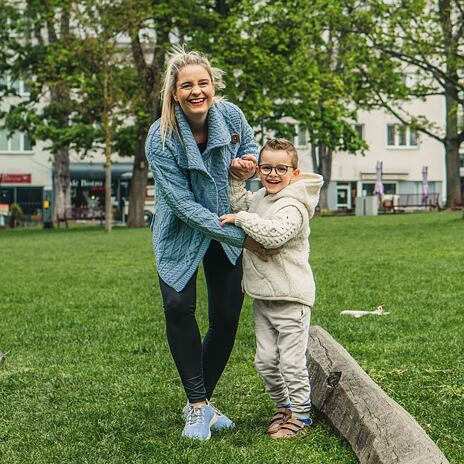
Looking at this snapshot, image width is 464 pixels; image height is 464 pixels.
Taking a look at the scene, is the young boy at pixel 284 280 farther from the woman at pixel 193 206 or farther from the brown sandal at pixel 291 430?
the woman at pixel 193 206

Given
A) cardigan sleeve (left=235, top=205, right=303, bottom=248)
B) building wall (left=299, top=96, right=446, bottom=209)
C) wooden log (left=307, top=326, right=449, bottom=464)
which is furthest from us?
building wall (left=299, top=96, right=446, bottom=209)

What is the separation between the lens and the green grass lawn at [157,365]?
5.00 m

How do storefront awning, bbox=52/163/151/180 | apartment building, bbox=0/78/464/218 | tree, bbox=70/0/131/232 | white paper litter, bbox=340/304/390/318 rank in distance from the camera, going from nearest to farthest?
white paper litter, bbox=340/304/390/318
tree, bbox=70/0/131/232
storefront awning, bbox=52/163/151/180
apartment building, bbox=0/78/464/218

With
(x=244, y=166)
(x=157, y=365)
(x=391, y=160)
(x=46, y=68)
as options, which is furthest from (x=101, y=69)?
(x=391, y=160)

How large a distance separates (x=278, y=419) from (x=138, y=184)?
3336cm

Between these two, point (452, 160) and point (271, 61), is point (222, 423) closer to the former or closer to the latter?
point (271, 61)

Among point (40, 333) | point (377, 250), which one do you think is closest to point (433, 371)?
point (40, 333)

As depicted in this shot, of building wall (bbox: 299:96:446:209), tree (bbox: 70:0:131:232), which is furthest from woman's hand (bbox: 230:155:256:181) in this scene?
building wall (bbox: 299:96:446:209)

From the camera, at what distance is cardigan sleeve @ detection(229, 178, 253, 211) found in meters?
5.29

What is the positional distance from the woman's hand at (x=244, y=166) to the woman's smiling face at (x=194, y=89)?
0.33 metres

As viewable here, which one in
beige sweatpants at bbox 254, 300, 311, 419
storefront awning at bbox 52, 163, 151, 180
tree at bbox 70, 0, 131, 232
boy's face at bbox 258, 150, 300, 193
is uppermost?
tree at bbox 70, 0, 131, 232

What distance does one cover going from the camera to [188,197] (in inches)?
197

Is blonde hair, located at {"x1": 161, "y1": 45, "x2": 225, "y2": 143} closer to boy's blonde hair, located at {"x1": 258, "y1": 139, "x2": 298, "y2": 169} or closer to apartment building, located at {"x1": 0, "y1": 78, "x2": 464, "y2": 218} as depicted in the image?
boy's blonde hair, located at {"x1": 258, "y1": 139, "x2": 298, "y2": 169}

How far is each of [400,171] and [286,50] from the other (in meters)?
32.7
